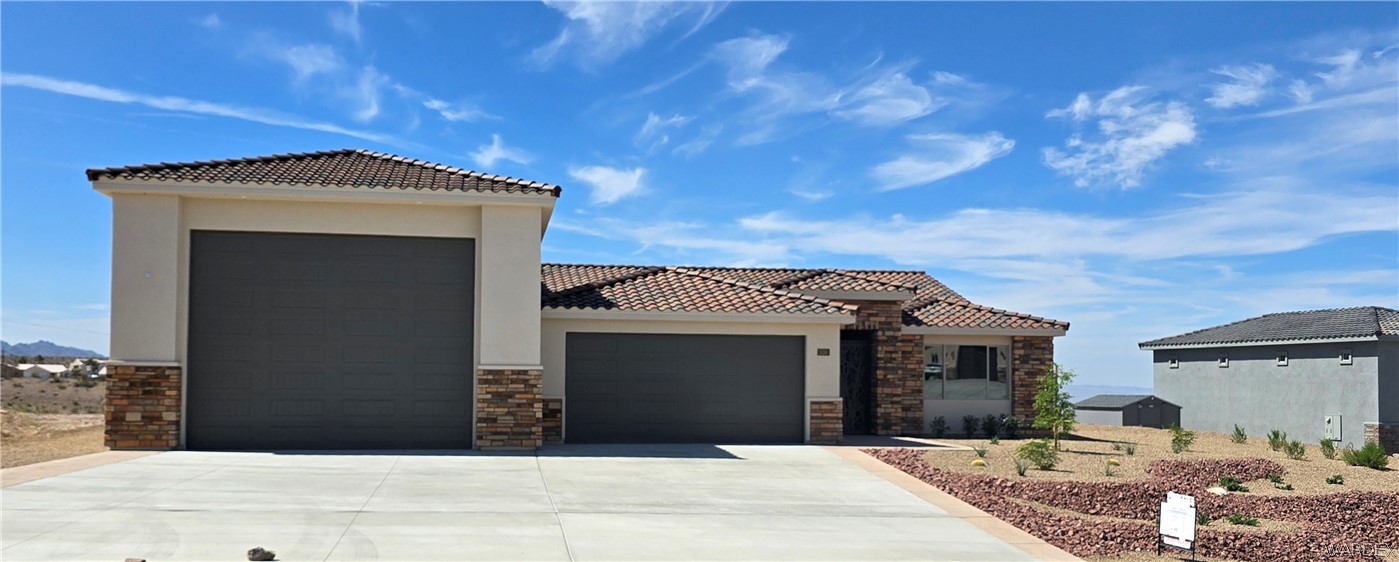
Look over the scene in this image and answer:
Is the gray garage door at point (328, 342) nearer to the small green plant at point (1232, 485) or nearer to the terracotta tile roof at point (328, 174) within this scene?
the terracotta tile roof at point (328, 174)

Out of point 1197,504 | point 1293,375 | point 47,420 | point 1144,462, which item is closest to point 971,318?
point 1144,462

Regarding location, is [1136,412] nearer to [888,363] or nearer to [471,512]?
[888,363]

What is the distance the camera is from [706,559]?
9.23 m

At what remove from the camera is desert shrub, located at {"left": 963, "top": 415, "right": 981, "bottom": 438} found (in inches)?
930

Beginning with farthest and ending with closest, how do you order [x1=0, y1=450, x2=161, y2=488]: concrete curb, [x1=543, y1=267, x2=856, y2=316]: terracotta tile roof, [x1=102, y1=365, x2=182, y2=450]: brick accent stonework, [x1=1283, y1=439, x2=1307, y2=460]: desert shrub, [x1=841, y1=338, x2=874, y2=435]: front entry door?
[x1=841, y1=338, x2=874, y2=435]: front entry door, [x1=1283, y1=439, x2=1307, y2=460]: desert shrub, [x1=543, y1=267, x2=856, y2=316]: terracotta tile roof, [x1=102, y1=365, x2=182, y2=450]: brick accent stonework, [x1=0, y1=450, x2=161, y2=488]: concrete curb

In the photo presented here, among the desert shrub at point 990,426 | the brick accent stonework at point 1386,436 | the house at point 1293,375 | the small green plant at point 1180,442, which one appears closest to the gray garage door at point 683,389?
the desert shrub at point 990,426

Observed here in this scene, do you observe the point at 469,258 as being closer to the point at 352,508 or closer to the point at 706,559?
the point at 352,508

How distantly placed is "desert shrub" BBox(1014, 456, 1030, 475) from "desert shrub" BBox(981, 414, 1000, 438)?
6.04 meters

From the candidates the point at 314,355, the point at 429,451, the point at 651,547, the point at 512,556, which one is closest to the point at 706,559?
the point at 651,547

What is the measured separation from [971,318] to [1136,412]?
8729mm

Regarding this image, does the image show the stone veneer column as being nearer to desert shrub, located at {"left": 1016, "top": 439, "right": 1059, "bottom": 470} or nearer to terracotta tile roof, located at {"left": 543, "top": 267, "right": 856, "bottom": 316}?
terracotta tile roof, located at {"left": 543, "top": 267, "right": 856, "bottom": 316}

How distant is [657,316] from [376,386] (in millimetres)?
5093

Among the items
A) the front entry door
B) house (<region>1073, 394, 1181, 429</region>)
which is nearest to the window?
the front entry door

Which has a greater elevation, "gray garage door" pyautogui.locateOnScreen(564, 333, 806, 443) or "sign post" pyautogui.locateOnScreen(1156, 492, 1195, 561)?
"gray garage door" pyautogui.locateOnScreen(564, 333, 806, 443)
